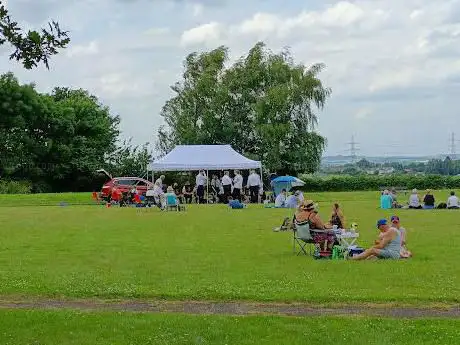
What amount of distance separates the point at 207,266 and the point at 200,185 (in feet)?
84.7

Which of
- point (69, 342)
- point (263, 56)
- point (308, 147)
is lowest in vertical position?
point (69, 342)

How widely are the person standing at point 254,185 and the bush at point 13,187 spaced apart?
57.7ft

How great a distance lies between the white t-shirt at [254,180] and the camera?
39406 millimetres

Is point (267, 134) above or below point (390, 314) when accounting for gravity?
above

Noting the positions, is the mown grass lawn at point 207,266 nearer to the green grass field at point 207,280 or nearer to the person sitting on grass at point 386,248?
the green grass field at point 207,280

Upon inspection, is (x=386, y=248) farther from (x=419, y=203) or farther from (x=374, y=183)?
(x=374, y=183)

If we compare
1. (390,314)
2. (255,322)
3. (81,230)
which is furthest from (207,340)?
(81,230)

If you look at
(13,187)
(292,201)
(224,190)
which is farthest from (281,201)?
(13,187)

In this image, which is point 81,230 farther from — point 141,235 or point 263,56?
point 263,56

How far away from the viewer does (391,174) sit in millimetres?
60969

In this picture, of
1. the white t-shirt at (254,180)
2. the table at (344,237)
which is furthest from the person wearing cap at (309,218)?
the white t-shirt at (254,180)

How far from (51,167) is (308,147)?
19625mm

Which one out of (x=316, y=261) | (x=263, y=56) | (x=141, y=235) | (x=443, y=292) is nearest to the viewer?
(x=443, y=292)

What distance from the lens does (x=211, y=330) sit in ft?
28.2
